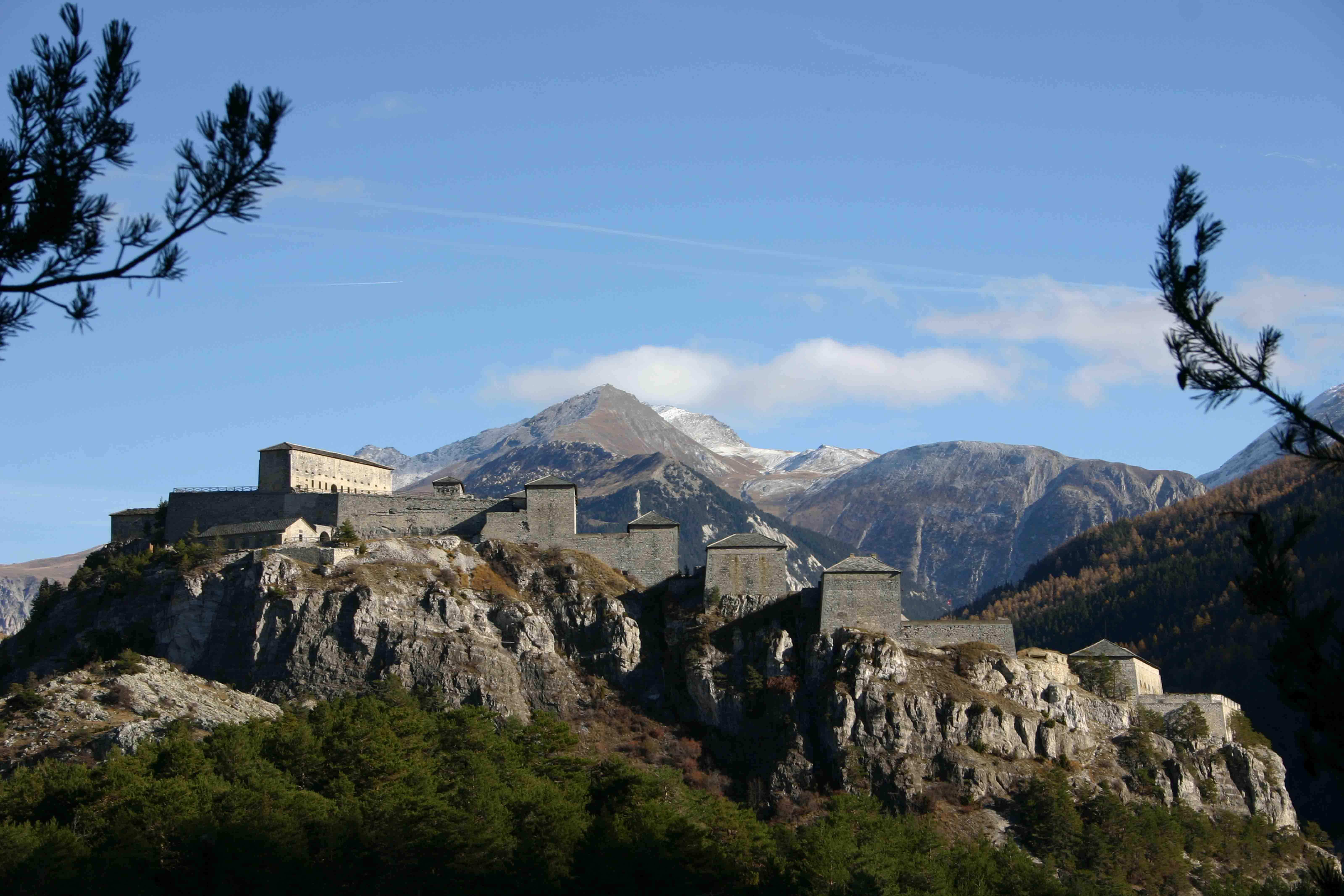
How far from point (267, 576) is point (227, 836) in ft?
110

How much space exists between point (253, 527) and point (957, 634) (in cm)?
5015

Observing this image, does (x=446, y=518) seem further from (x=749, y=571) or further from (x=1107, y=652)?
(x=1107, y=652)

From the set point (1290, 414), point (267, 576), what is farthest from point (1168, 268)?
point (267, 576)

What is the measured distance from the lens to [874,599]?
326 ft

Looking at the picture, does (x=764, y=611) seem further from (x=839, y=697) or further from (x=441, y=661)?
(x=441, y=661)

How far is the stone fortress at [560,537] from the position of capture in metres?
101

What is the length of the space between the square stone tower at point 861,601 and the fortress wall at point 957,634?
106cm

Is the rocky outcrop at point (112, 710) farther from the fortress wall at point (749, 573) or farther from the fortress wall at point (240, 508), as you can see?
the fortress wall at point (749, 573)

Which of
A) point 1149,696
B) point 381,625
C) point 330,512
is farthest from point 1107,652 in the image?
point 330,512

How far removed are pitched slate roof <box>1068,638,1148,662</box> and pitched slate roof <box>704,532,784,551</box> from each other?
927 inches

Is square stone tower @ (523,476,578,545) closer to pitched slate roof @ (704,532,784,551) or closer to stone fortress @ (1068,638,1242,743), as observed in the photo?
pitched slate roof @ (704,532,784,551)

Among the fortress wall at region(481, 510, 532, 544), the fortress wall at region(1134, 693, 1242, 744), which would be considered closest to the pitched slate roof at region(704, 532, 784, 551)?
the fortress wall at region(481, 510, 532, 544)

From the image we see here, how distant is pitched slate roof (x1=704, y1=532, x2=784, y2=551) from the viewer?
10494 centimetres

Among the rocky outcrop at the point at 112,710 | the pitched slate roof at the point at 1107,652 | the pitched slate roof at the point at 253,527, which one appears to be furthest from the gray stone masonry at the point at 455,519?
the pitched slate roof at the point at 1107,652
